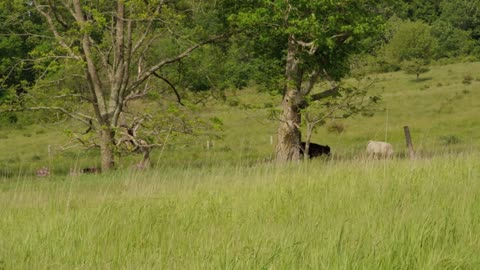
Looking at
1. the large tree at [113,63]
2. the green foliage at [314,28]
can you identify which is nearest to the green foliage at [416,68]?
the green foliage at [314,28]

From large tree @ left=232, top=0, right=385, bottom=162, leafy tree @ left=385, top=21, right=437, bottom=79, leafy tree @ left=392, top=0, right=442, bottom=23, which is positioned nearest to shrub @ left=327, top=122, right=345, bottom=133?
large tree @ left=232, top=0, right=385, bottom=162

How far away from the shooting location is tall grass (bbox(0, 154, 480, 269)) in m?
3.88

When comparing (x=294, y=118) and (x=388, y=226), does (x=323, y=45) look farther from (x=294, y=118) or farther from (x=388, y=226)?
(x=388, y=226)

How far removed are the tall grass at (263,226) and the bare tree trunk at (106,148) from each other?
10777 millimetres

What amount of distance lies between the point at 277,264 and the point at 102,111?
16.1 m

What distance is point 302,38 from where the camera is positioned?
18.9 m

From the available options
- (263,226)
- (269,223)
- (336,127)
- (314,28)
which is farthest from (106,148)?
(336,127)

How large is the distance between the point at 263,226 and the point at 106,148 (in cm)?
1433

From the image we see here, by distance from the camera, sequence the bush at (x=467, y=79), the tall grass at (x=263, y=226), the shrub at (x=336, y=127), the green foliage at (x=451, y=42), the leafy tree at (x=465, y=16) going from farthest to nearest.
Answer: the leafy tree at (x=465, y=16) < the green foliage at (x=451, y=42) < the bush at (x=467, y=79) < the shrub at (x=336, y=127) < the tall grass at (x=263, y=226)

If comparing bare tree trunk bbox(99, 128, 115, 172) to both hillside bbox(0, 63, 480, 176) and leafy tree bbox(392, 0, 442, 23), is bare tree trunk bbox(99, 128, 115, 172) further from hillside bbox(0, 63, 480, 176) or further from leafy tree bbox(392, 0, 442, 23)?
leafy tree bbox(392, 0, 442, 23)

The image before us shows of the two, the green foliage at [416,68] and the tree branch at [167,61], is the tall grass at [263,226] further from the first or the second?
the green foliage at [416,68]

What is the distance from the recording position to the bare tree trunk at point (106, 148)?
18312mm

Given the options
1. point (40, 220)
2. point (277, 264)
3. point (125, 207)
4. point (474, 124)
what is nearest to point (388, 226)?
point (277, 264)

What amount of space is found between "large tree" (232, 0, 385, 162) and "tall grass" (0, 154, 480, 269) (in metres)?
10.3
